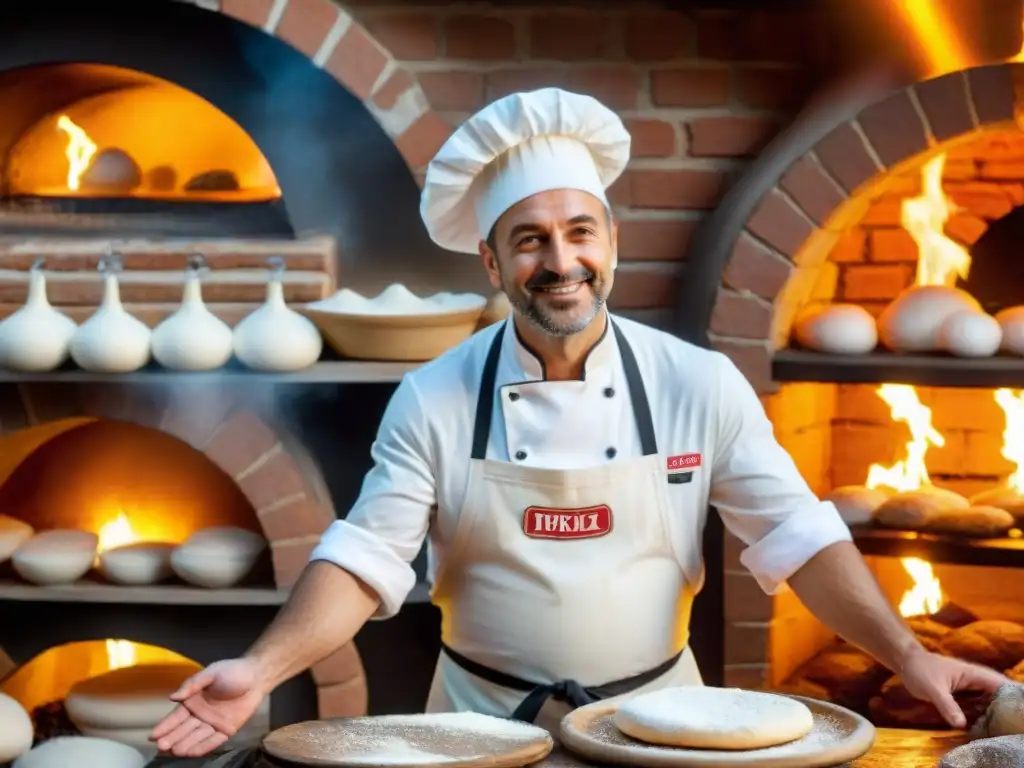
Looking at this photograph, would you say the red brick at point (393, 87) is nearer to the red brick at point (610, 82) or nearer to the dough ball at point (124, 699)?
the red brick at point (610, 82)

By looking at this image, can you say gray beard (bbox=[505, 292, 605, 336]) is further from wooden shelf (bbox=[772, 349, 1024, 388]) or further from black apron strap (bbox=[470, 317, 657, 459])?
wooden shelf (bbox=[772, 349, 1024, 388])

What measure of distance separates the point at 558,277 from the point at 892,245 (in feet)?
6.25

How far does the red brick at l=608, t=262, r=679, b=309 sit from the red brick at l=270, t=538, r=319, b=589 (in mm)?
917

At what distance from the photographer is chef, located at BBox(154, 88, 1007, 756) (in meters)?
2.36

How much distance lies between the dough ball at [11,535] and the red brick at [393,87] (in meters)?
1.35

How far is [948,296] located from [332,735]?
85.7 inches

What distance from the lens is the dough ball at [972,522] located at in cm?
359

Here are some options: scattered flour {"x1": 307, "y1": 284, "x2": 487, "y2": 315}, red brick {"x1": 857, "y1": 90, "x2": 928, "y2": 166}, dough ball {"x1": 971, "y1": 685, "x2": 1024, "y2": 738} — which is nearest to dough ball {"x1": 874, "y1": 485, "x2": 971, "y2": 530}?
red brick {"x1": 857, "y1": 90, "x2": 928, "y2": 166}

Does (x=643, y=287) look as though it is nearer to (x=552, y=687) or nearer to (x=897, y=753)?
(x=552, y=687)

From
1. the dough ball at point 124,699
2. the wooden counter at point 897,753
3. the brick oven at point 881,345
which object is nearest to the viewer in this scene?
the wooden counter at point 897,753

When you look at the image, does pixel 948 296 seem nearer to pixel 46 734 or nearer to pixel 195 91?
pixel 195 91

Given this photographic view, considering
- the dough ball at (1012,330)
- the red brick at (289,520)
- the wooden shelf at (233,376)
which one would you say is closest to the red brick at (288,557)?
the red brick at (289,520)

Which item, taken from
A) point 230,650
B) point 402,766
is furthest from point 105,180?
point 402,766

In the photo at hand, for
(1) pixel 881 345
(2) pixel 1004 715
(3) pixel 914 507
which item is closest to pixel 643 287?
(1) pixel 881 345
